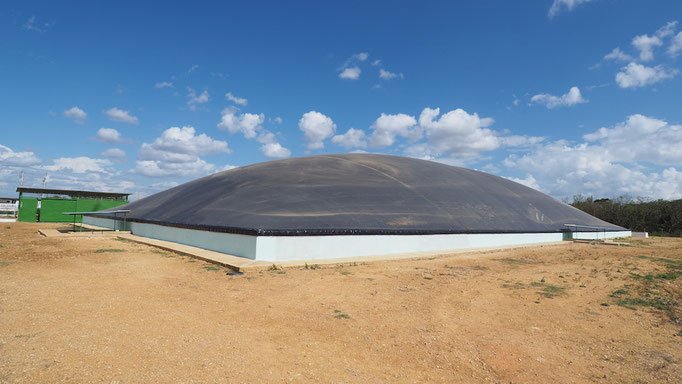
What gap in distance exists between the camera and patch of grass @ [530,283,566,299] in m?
9.07

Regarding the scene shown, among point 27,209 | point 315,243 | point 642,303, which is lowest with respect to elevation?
point 642,303

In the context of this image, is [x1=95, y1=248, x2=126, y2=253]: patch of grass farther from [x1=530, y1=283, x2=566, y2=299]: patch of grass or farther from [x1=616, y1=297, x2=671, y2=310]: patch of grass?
[x1=616, y1=297, x2=671, y2=310]: patch of grass

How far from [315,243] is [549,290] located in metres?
7.95

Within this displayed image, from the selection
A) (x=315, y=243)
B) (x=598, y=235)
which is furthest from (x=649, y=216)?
(x=315, y=243)

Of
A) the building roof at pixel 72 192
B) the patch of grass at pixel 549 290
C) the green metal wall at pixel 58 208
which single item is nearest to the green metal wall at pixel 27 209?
the green metal wall at pixel 58 208

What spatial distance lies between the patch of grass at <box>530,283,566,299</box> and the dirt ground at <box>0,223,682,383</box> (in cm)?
8

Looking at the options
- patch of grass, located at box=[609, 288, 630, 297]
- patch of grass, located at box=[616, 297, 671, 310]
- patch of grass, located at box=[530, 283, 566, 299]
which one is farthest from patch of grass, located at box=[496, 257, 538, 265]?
patch of grass, located at box=[616, 297, 671, 310]

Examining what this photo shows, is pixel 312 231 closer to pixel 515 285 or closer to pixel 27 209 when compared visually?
pixel 515 285

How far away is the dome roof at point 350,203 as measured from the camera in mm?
14977

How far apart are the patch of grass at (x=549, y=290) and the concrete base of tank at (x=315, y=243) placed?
652 centimetres

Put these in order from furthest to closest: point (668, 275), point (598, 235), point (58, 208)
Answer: point (58, 208) < point (598, 235) < point (668, 275)

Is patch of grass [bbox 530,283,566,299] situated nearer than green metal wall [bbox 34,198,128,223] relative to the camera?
Yes

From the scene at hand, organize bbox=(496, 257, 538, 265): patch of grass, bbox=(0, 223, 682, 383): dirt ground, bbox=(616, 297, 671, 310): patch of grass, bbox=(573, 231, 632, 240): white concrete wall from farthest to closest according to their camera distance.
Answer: bbox=(573, 231, 632, 240): white concrete wall, bbox=(496, 257, 538, 265): patch of grass, bbox=(616, 297, 671, 310): patch of grass, bbox=(0, 223, 682, 383): dirt ground

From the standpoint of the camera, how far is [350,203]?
56.4ft
